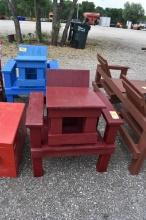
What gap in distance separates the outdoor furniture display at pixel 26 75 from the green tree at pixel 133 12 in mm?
41361

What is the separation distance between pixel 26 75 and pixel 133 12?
42994 millimetres

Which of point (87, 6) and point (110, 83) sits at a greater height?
point (87, 6)

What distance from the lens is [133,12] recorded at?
4031 centimetres

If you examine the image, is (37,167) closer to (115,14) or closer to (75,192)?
(75,192)

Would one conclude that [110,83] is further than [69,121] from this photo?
Yes

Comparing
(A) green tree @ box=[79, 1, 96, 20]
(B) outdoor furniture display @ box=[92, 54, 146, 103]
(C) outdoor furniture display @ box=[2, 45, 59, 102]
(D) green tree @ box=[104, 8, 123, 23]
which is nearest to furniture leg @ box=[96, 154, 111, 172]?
(B) outdoor furniture display @ box=[92, 54, 146, 103]

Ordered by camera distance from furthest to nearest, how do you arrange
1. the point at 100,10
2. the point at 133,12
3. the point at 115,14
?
the point at 100,10
the point at 115,14
the point at 133,12

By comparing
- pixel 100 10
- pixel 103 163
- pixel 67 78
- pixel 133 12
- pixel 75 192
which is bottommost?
pixel 75 192

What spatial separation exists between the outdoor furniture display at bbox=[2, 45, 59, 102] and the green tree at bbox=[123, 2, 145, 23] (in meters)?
41.4

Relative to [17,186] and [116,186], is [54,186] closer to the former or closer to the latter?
[17,186]

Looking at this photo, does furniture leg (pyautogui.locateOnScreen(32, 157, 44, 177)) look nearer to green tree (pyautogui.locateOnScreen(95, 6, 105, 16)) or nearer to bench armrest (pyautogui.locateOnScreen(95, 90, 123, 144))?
bench armrest (pyautogui.locateOnScreen(95, 90, 123, 144))

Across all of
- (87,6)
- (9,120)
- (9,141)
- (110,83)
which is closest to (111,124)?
(9,141)

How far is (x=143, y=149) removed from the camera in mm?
2031

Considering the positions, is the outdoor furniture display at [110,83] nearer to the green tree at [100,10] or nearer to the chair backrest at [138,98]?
the chair backrest at [138,98]
